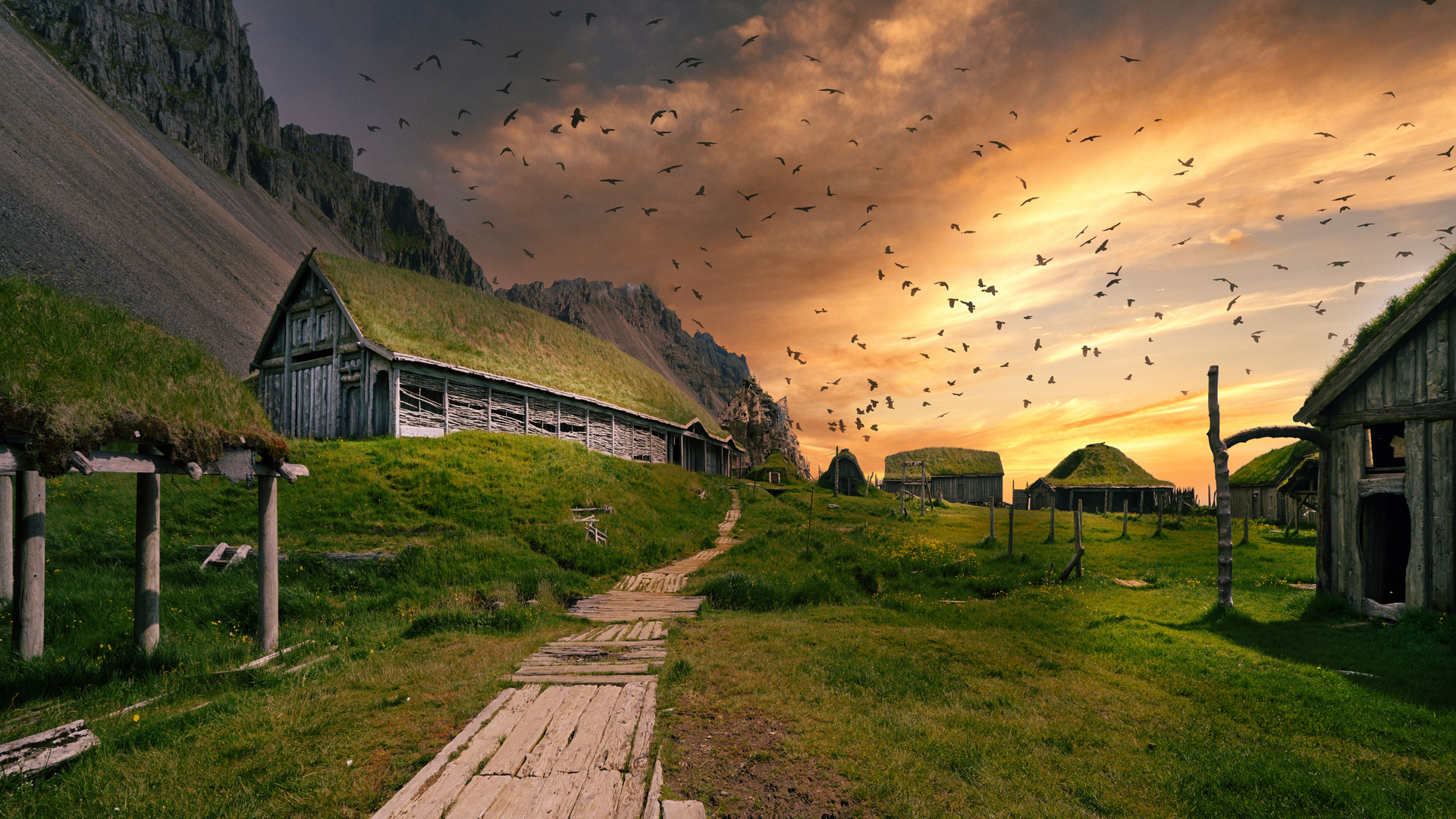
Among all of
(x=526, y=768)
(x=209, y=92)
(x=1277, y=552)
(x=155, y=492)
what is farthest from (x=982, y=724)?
(x=209, y=92)

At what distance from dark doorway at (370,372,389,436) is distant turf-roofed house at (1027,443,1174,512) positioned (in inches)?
1849

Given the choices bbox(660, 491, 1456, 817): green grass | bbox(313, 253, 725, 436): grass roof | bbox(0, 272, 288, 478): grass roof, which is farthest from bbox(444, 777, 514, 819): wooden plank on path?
bbox(313, 253, 725, 436): grass roof

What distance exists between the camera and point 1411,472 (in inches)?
451

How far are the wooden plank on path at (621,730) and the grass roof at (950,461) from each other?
2192 inches

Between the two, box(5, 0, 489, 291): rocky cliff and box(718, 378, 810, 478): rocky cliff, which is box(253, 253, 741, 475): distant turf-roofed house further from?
box(5, 0, 489, 291): rocky cliff

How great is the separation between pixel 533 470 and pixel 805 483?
118 feet

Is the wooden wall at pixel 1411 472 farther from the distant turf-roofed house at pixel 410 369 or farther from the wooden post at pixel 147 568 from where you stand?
the distant turf-roofed house at pixel 410 369

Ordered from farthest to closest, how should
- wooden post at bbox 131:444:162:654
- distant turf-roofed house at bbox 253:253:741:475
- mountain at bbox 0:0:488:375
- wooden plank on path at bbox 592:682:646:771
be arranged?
mountain at bbox 0:0:488:375, distant turf-roofed house at bbox 253:253:741:475, wooden post at bbox 131:444:162:654, wooden plank on path at bbox 592:682:646:771

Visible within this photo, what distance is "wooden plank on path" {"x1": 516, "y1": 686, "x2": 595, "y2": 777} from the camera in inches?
214

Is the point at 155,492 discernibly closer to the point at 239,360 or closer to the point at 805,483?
the point at 805,483

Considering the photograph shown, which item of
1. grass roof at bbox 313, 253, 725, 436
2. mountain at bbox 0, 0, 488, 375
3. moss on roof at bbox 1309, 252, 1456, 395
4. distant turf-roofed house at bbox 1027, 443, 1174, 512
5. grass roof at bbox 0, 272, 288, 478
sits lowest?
distant turf-roofed house at bbox 1027, 443, 1174, 512

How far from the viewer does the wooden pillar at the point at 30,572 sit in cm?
838

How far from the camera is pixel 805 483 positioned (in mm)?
55156


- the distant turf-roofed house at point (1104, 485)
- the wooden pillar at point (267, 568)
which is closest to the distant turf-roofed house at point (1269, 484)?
the distant turf-roofed house at point (1104, 485)
